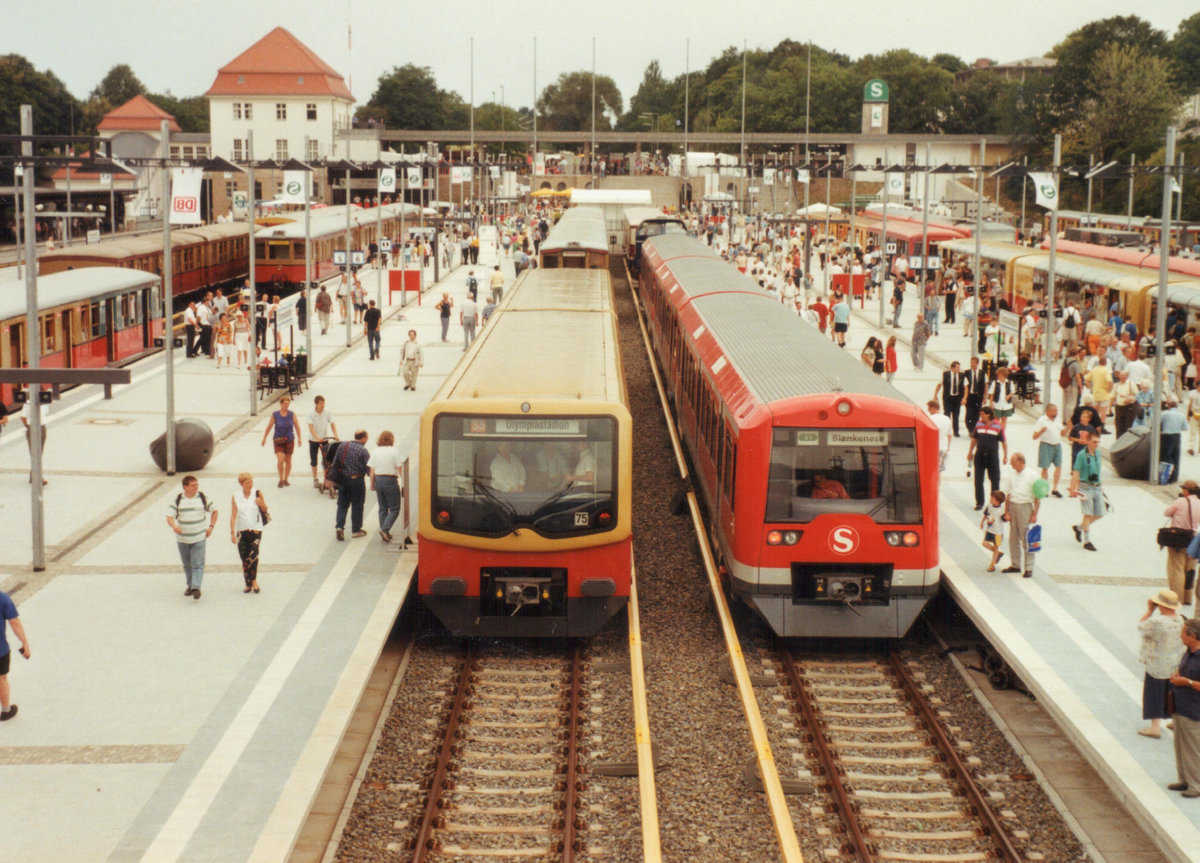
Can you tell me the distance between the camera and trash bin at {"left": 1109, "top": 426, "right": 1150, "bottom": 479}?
70.6 ft

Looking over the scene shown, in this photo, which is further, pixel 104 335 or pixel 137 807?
pixel 104 335

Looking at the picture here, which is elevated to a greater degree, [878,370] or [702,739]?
[878,370]

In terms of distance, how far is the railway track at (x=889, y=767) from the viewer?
993 cm

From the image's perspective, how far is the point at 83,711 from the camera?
1168 cm

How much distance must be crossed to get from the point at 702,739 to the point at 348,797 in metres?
3.02

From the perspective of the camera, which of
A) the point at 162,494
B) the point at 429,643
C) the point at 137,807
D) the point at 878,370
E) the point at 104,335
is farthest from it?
the point at 104,335

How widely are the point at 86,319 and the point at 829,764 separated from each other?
2402 centimetres

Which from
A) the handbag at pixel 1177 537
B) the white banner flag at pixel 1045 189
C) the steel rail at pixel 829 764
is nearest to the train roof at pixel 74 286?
the steel rail at pixel 829 764

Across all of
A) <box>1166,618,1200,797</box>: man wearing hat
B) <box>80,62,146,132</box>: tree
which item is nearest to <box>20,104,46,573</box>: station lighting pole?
<box>1166,618,1200,797</box>: man wearing hat

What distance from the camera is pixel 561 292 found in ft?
80.4

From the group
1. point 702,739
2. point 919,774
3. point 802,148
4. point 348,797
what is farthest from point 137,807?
point 802,148

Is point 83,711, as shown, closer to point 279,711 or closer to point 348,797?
point 279,711

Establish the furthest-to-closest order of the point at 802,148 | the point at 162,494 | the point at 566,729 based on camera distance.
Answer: the point at 802,148 < the point at 162,494 < the point at 566,729

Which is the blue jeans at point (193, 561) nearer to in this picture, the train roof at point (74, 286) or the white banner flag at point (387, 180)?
the train roof at point (74, 286)
